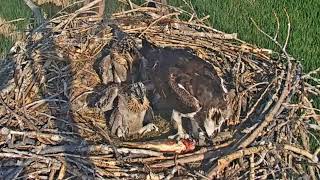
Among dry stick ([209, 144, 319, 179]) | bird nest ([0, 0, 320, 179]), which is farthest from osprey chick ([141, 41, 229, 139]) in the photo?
dry stick ([209, 144, 319, 179])

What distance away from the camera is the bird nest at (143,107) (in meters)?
3.78

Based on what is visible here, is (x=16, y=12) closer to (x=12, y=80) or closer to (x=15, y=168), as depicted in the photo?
(x=12, y=80)

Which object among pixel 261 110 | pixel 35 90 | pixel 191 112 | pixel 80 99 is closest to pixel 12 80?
pixel 35 90

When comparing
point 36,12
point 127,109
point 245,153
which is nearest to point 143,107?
point 127,109

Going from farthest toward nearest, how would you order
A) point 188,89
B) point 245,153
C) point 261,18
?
1. point 261,18
2. point 188,89
3. point 245,153

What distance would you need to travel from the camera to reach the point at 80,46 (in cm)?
483

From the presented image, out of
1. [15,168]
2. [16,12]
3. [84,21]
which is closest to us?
[15,168]

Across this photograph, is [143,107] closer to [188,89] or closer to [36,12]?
[188,89]

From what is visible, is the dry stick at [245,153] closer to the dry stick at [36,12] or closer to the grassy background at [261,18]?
the grassy background at [261,18]

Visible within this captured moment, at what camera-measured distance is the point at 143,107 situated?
13.6 ft

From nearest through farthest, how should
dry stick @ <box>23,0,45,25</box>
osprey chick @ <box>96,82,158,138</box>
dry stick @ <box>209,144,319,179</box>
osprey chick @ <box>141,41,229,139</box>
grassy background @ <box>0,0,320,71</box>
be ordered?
dry stick @ <box>209,144,319,179</box> < osprey chick @ <box>141,41,229,139</box> < osprey chick @ <box>96,82,158,138</box> < dry stick @ <box>23,0,45,25</box> < grassy background @ <box>0,0,320,71</box>

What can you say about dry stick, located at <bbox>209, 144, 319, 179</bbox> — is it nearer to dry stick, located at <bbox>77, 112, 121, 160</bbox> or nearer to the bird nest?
the bird nest

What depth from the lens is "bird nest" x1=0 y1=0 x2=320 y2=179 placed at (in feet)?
12.4

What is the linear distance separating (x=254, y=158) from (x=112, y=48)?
139cm
